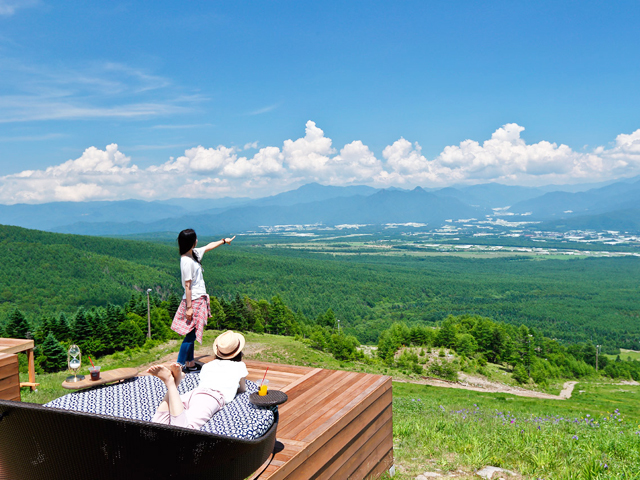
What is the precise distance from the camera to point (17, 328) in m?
20.0

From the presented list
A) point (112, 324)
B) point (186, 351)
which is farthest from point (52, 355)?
point (186, 351)

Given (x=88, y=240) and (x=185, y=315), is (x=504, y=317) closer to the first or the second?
(x=88, y=240)

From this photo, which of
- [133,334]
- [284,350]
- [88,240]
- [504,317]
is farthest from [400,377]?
[88,240]

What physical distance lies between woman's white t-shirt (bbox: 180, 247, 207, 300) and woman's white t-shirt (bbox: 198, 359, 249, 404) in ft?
7.27

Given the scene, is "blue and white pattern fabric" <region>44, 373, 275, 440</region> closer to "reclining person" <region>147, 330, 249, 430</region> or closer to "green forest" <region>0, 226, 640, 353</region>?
"reclining person" <region>147, 330, 249, 430</region>

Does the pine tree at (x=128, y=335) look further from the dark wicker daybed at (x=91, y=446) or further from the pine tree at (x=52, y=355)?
the dark wicker daybed at (x=91, y=446)

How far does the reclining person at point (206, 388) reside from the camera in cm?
238

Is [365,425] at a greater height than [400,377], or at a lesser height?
greater

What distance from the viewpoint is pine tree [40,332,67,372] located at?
18.8 meters

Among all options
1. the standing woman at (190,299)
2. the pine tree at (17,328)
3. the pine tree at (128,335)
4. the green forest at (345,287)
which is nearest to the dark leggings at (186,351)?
the standing woman at (190,299)

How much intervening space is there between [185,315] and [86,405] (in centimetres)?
231

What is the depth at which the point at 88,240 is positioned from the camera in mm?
78312

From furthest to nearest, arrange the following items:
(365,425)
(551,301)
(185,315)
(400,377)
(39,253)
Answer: (551,301) → (39,253) → (400,377) → (185,315) → (365,425)

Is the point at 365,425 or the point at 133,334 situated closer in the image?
the point at 365,425
